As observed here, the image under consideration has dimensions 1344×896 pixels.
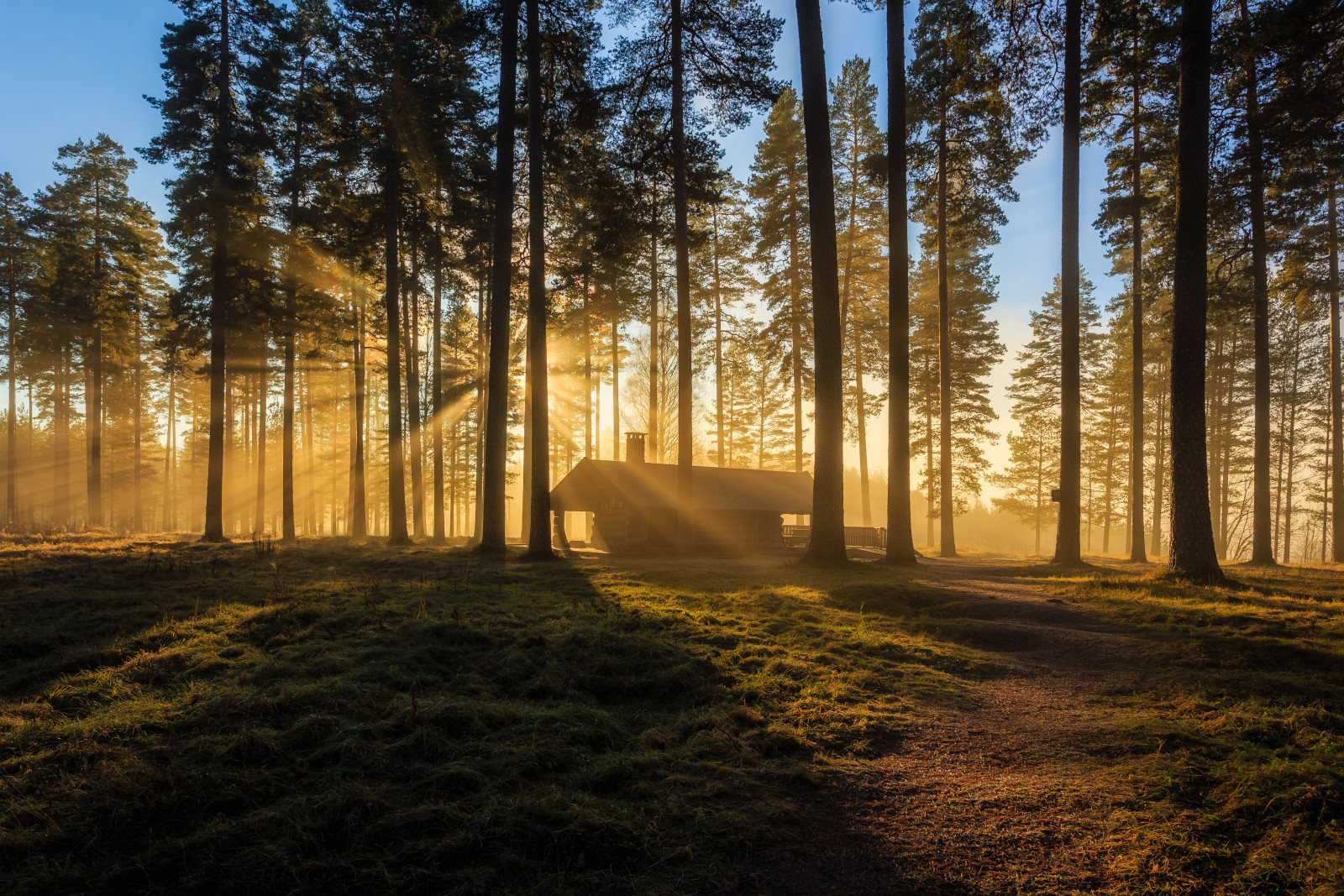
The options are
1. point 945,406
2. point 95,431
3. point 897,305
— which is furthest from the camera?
point 95,431

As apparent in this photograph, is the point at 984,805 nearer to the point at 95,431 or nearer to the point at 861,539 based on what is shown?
the point at 861,539

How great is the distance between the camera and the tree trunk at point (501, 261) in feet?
54.9

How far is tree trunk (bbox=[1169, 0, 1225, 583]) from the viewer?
10.8 m

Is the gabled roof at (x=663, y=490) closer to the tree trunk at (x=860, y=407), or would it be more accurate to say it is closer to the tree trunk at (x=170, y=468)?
the tree trunk at (x=860, y=407)

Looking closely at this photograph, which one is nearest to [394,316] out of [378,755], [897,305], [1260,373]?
[897,305]

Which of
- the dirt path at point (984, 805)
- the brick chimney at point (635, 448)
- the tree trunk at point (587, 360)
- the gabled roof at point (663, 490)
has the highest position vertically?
the tree trunk at point (587, 360)

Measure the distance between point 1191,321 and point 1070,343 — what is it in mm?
5065

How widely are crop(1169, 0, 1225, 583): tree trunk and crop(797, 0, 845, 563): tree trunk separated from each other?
5952 millimetres

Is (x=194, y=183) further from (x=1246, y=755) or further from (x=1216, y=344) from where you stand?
(x=1216, y=344)

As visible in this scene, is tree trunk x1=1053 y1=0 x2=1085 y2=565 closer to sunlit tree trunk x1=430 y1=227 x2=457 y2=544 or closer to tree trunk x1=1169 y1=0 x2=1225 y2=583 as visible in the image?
tree trunk x1=1169 y1=0 x2=1225 y2=583

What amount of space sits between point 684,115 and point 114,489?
195ft

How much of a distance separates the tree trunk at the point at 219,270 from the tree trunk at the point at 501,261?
11269 mm

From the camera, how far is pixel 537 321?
16172 mm

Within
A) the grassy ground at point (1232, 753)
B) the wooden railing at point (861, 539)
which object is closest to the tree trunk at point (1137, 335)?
the wooden railing at point (861, 539)
